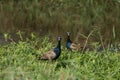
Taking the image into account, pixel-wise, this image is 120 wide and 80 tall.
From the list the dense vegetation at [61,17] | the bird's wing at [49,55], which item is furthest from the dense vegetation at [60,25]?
the bird's wing at [49,55]

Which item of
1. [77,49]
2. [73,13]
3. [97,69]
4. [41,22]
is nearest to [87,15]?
[73,13]

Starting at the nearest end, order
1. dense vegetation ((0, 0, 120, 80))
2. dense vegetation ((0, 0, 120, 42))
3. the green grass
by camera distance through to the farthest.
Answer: the green grass < dense vegetation ((0, 0, 120, 80)) < dense vegetation ((0, 0, 120, 42))

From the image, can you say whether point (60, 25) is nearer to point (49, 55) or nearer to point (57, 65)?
point (49, 55)

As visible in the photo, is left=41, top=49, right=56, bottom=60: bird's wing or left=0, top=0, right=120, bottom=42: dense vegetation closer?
left=41, top=49, right=56, bottom=60: bird's wing

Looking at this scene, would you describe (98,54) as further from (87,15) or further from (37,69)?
(87,15)

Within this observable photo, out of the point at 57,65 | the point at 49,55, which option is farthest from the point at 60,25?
the point at 57,65

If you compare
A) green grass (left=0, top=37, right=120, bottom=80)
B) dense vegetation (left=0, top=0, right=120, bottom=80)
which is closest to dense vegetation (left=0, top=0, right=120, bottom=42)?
dense vegetation (left=0, top=0, right=120, bottom=80)

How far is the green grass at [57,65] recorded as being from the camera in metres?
5.77

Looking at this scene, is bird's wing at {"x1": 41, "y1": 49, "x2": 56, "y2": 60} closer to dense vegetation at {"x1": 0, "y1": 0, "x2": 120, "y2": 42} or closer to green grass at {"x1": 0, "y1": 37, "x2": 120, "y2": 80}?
green grass at {"x1": 0, "y1": 37, "x2": 120, "y2": 80}

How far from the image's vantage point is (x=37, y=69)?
259 inches

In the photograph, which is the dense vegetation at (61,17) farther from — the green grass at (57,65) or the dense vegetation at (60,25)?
the green grass at (57,65)

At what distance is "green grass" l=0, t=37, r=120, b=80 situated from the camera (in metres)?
5.77

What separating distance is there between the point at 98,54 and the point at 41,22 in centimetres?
344

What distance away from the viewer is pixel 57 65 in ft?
24.5
